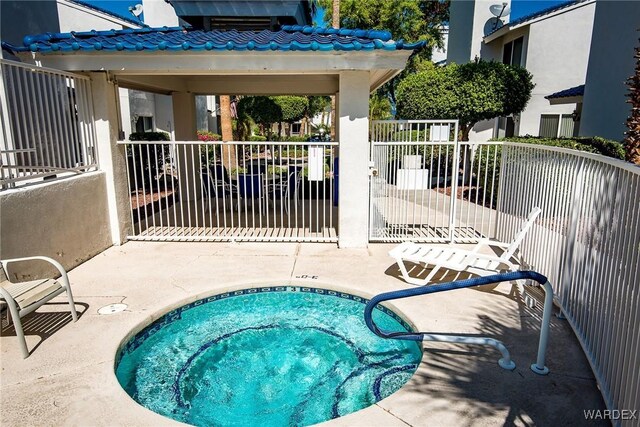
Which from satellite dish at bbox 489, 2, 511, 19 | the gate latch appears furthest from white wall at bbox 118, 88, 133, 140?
satellite dish at bbox 489, 2, 511, 19

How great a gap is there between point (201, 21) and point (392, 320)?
376 inches

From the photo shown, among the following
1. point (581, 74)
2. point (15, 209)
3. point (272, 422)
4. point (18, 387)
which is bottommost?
point (272, 422)

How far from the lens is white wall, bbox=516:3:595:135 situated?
55.1ft

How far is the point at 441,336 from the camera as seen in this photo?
396 centimetres

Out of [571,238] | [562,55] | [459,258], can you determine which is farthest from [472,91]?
[571,238]

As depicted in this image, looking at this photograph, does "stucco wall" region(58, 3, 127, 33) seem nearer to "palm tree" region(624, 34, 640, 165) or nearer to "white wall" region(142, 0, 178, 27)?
"white wall" region(142, 0, 178, 27)

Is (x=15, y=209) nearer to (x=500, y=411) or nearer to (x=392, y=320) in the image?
(x=392, y=320)

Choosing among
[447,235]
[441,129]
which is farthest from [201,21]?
[447,235]

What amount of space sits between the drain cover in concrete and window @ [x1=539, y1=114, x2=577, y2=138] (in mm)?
17780

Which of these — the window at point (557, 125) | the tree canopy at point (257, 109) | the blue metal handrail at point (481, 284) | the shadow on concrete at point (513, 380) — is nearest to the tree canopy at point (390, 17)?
the window at point (557, 125)

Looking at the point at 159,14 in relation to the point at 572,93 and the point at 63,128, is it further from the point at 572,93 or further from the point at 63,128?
the point at 572,93

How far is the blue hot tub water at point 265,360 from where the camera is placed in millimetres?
3631

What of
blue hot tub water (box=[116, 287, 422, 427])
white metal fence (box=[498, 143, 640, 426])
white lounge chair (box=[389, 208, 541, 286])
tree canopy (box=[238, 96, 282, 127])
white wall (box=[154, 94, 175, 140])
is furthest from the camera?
tree canopy (box=[238, 96, 282, 127])

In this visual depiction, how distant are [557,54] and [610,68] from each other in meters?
6.51
